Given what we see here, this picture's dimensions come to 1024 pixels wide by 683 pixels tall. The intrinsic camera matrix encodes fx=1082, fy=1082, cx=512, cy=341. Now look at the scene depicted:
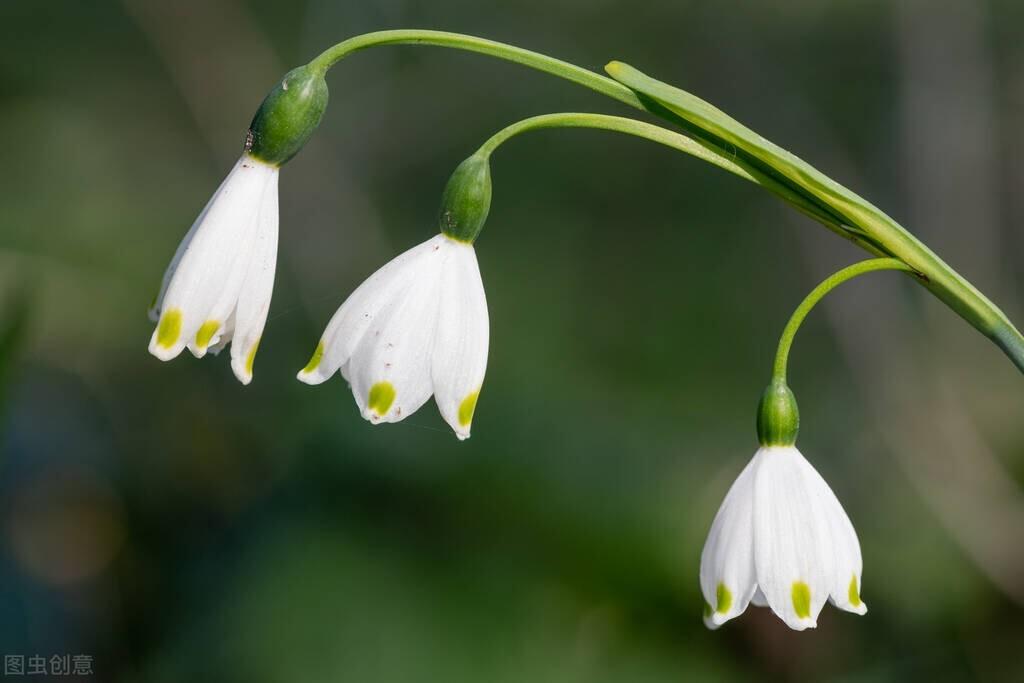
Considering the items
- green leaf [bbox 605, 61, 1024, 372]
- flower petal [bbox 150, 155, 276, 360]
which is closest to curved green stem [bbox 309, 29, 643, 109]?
green leaf [bbox 605, 61, 1024, 372]

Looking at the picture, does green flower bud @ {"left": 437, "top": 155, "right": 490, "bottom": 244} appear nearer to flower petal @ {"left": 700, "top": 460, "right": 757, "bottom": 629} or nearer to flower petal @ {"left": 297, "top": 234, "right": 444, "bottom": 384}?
flower petal @ {"left": 297, "top": 234, "right": 444, "bottom": 384}

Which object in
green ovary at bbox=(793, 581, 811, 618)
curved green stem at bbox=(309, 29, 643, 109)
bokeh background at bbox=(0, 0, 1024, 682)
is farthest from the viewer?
bokeh background at bbox=(0, 0, 1024, 682)

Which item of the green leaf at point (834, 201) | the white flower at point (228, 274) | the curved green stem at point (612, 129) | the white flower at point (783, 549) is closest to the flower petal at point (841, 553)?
the white flower at point (783, 549)

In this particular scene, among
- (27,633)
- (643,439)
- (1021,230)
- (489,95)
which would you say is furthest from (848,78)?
(27,633)

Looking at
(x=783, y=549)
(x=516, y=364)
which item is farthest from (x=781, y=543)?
(x=516, y=364)

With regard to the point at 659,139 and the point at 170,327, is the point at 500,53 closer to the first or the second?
the point at 659,139

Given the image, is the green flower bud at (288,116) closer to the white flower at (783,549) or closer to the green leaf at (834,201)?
the green leaf at (834,201)

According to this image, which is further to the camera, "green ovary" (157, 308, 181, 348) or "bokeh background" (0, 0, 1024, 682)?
"bokeh background" (0, 0, 1024, 682)
